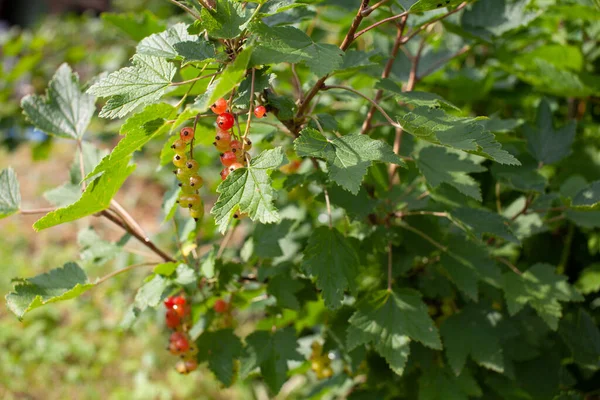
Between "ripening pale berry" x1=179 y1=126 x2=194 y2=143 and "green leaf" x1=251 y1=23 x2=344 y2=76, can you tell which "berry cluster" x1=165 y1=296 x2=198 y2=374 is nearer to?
"ripening pale berry" x1=179 y1=126 x2=194 y2=143

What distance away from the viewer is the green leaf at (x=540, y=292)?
134 centimetres

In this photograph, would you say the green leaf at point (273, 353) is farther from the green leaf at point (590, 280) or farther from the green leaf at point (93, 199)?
the green leaf at point (590, 280)

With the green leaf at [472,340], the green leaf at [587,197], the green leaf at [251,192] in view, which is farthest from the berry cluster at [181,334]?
the green leaf at [587,197]

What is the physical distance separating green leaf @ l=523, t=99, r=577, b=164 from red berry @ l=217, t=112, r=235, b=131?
1.05 meters

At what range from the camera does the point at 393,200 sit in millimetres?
1478

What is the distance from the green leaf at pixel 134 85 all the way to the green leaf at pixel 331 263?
1.58 ft

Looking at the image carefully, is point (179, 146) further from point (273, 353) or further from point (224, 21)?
point (273, 353)

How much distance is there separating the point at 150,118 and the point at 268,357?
0.74 m

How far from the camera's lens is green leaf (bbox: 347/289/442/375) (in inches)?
47.8

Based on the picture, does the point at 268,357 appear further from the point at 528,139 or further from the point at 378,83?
the point at 528,139

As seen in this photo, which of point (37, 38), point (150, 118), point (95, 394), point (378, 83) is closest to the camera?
point (150, 118)

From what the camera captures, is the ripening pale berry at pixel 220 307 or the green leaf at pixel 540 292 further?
the ripening pale berry at pixel 220 307

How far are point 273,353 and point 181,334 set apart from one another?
0.83ft

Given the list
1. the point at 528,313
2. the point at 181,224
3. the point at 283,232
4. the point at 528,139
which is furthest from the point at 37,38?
the point at 528,313
